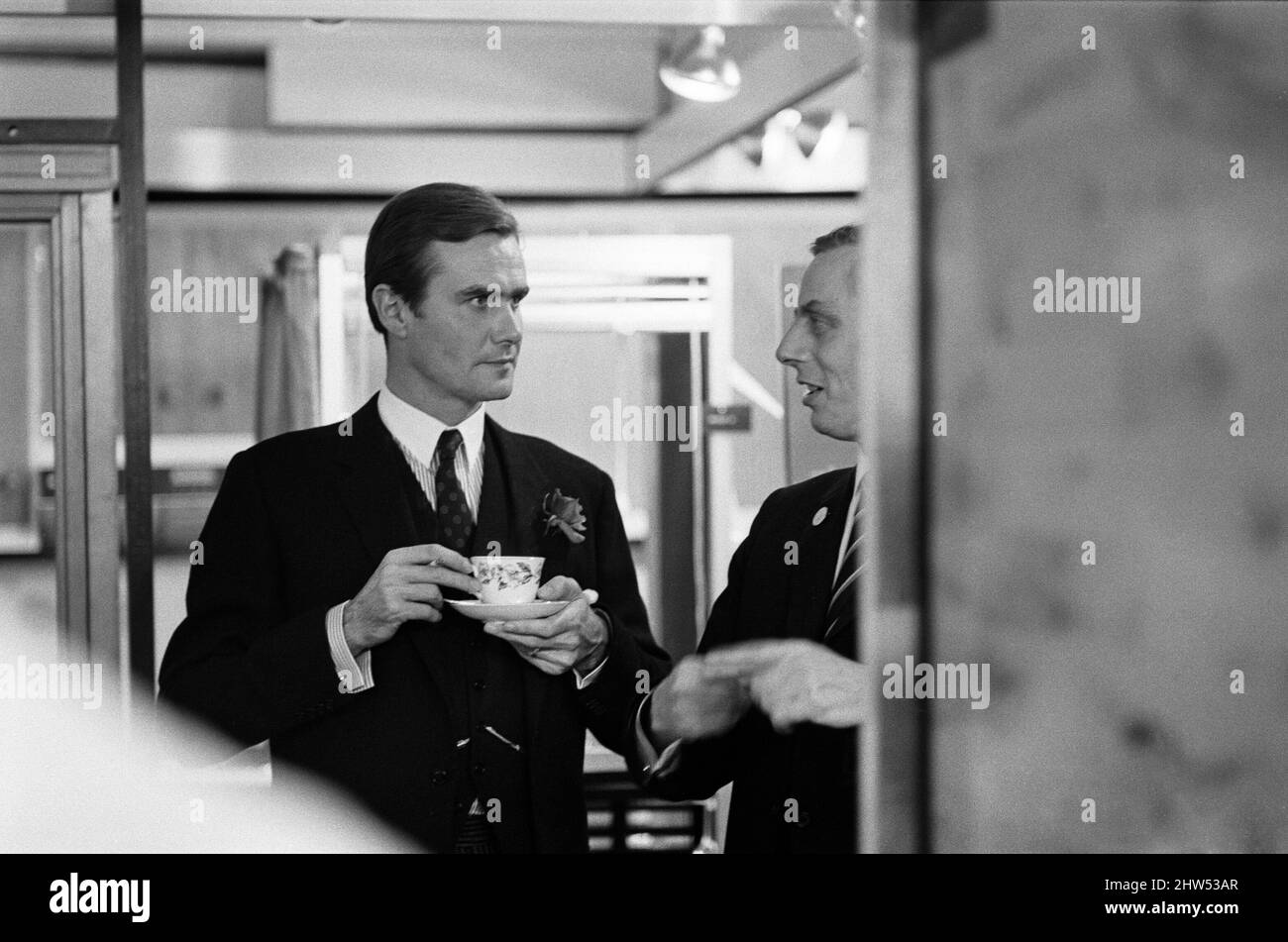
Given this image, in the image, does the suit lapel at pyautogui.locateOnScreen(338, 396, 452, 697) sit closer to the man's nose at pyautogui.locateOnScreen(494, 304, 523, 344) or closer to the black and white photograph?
the black and white photograph

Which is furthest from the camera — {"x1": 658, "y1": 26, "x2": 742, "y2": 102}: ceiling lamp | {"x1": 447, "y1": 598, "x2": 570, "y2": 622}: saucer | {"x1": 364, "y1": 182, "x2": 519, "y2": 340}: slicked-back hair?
{"x1": 658, "y1": 26, "x2": 742, "y2": 102}: ceiling lamp

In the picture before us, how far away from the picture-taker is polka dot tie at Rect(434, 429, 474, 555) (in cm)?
171

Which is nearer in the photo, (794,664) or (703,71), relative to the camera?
(794,664)

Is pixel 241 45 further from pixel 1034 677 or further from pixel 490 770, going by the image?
pixel 1034 677

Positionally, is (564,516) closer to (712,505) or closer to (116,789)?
(712,505)

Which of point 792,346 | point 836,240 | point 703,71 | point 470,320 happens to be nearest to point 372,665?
point 470,320

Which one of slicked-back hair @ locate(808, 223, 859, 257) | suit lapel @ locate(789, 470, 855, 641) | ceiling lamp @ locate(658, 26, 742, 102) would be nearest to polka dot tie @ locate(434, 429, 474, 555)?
suit lapel @ locate(789, 470, 855, 641)

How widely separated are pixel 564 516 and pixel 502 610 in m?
0.17

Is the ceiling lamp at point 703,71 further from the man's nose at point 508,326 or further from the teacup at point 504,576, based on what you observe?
the teacup at point 504,576

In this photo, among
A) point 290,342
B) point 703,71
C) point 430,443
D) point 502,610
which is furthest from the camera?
point 703,71

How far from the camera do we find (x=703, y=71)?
6.59 feet

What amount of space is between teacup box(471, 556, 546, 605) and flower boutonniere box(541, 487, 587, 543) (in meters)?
0.10

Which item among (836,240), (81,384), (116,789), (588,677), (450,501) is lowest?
(116,789)
